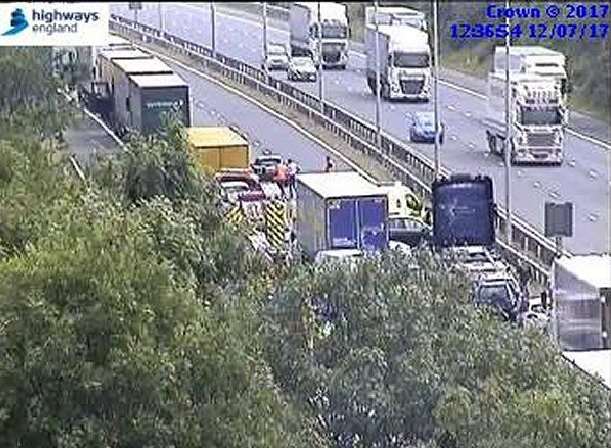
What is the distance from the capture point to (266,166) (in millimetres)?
47500

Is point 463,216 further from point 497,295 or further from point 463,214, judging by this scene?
point 497,295

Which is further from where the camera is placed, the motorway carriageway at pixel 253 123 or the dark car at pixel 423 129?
the dark car at pixel 423 129

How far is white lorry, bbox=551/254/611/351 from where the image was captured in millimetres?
25188

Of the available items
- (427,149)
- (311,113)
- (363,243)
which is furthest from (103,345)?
(311,113)

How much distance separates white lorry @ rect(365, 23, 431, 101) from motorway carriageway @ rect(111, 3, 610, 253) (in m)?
0.54

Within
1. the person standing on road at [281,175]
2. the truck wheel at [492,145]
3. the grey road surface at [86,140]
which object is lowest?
the truck wheel at [492,145]

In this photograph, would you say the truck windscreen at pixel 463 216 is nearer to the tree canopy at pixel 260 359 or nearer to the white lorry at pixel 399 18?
the tree canopy at pixel 260 359

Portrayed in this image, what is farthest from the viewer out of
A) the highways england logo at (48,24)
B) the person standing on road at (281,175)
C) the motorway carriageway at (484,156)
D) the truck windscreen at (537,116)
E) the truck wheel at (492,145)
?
the truck wheel at (492,145)

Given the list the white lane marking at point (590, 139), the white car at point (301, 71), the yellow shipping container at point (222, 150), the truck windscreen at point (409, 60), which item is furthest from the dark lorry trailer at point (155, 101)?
the white car at point (301, 71)

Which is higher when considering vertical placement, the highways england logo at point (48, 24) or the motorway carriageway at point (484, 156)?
the highways england logo at point (48, 24)

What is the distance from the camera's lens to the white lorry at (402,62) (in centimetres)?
6278

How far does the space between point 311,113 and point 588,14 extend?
1173 centimetres

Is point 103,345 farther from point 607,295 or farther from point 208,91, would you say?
point 208,91

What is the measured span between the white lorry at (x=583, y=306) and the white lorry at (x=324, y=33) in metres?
47.1
